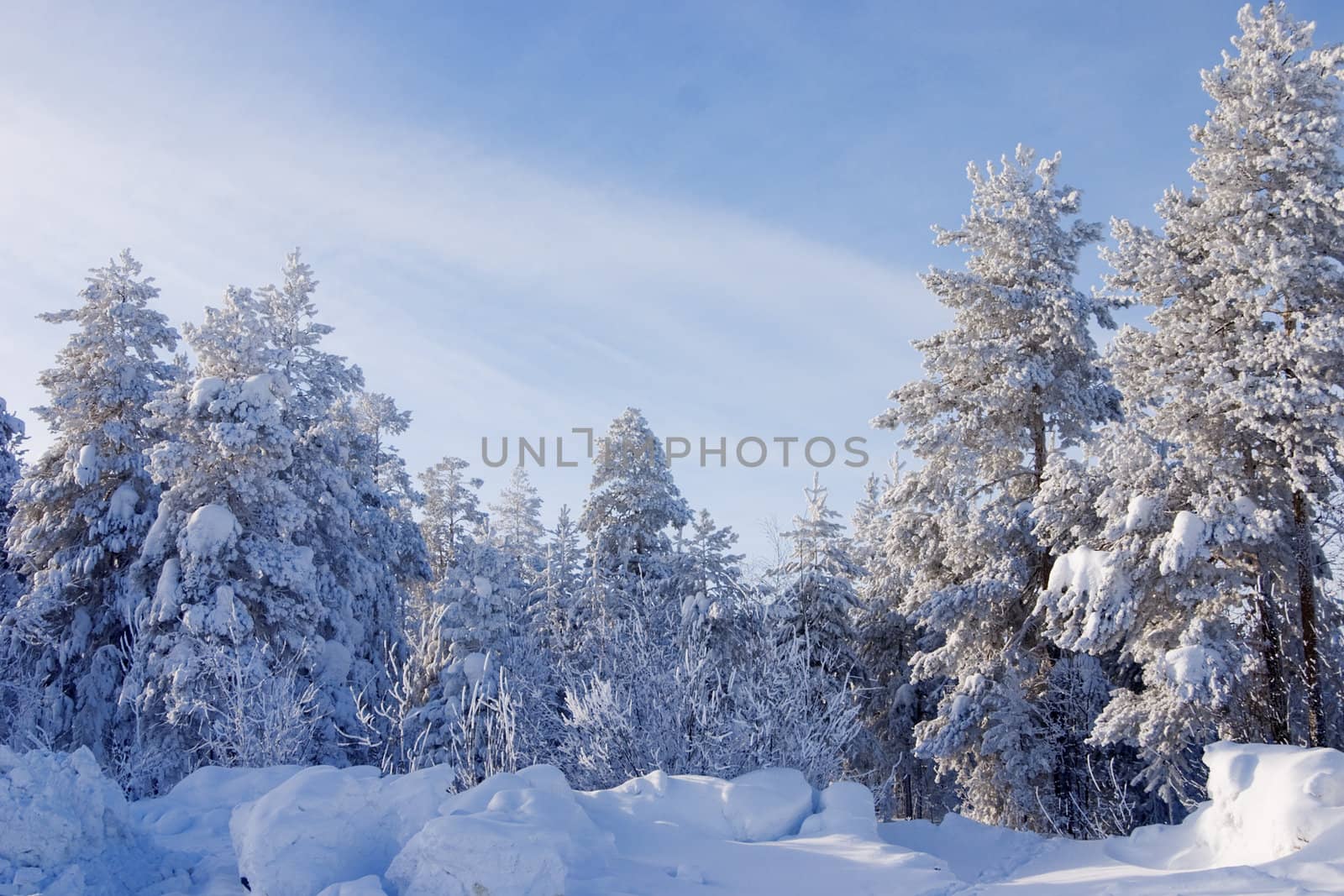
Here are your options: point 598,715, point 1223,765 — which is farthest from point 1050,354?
point 598,715

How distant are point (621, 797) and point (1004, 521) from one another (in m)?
9.97

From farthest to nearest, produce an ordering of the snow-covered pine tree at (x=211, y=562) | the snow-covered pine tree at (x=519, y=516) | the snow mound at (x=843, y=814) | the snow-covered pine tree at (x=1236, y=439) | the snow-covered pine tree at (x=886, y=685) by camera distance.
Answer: the snow-covered pine tree at (x=519, y=516)
the snow-covered pine tree at (x=886, y=685)
the snow-covered pine tree at (x=211, y=562)
the snow-covered pine tree at (x=1236, y=439)
the snow mound at (x=843, y=814)

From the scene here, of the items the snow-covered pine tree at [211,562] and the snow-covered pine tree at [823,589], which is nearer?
the snow-covered pine tree at [211,562]

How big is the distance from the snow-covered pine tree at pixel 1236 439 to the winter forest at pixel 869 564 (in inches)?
2.2

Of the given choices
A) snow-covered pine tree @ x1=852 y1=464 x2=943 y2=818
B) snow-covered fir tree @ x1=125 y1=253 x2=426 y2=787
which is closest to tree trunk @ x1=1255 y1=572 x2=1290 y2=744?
snow-covered pine tree @ x1=852 y1=464 x2=943 y2=818

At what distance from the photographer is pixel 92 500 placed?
19594 mm

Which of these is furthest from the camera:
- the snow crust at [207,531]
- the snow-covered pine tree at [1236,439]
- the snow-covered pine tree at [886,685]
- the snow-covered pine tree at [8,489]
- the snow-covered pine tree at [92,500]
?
the snow-covered pine tree at [886,685]

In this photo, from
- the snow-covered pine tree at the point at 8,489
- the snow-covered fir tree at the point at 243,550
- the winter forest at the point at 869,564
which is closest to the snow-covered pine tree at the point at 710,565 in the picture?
the winter forest at the point at 869,564

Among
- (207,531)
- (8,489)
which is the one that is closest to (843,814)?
(207,531)

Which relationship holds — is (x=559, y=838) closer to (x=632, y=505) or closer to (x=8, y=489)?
(x=632, y=505)

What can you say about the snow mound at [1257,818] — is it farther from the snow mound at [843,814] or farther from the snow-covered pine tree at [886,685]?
the snow-covered pine tree at [886,685]

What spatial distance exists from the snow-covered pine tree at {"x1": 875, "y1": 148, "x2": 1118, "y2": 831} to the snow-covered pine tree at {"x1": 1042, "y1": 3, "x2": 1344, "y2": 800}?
8.31 ft

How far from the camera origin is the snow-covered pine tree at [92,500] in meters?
18.9

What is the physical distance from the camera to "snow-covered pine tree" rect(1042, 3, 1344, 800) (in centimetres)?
1251
